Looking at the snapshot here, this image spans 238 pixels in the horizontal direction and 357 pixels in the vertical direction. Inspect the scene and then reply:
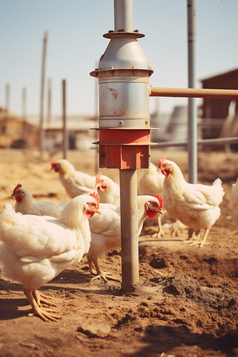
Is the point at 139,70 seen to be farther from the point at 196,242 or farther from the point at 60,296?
the point at 196,242

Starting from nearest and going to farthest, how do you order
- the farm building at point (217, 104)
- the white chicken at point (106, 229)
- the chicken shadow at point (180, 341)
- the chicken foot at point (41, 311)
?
1. the chicken shadow at point (180, 341)
2. the chicken foot at point (41, 311)
3. the white chicken at point (106, 229)
4. the farm building at point (217, 104)

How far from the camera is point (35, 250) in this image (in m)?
2.81

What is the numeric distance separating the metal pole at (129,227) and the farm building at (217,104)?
15208 millimetres

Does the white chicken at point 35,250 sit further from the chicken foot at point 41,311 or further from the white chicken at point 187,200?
the white chicken at point 187,200

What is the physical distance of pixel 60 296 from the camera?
3.32 meters

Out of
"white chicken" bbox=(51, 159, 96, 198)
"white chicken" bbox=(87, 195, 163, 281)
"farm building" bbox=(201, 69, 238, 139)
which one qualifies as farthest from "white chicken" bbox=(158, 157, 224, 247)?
"farm building" bbox=(201, 69, 238, 139)

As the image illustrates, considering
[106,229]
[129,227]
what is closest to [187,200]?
[106,229]

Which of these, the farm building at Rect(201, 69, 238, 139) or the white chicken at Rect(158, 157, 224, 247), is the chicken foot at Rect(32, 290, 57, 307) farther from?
the farm building at Rect(201, 69, 238, 139)

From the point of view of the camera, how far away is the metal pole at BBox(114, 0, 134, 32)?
Result: 307cm

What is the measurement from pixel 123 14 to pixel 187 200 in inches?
102

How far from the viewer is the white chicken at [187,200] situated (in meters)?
4.85

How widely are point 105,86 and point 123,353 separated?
1999 mm

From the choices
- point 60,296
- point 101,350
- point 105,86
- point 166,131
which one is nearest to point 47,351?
point 101,350

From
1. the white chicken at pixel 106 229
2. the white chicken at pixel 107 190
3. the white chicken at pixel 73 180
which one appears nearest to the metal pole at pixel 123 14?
the white chicken at pixel 106 229
